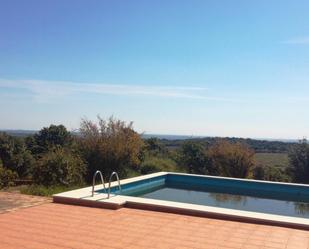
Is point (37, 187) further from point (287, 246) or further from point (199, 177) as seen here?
point (287, 246)

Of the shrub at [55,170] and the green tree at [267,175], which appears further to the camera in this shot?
the green tree at [267,175]

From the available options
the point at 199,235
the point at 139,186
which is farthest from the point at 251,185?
the point at 199,235

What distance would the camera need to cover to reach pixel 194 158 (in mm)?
17297

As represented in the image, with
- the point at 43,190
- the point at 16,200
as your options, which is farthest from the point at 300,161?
the point at 16,200

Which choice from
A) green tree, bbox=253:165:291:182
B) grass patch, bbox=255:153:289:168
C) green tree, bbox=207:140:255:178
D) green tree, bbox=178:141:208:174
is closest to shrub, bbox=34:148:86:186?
green tree, bbox=207:140:255:178

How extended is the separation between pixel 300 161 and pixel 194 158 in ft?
14.3

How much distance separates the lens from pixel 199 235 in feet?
19.5

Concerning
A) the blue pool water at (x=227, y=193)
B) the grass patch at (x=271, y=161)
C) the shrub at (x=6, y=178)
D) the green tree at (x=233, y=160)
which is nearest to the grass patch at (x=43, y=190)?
the shrub at (x=6, y=178)

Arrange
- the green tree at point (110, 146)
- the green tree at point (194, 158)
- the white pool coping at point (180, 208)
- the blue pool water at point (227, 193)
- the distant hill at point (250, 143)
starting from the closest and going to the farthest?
the white pool coping at point (180, 208) → the blue pool water at point (227, 193) → the green tree at point (110, 146) → the green tree at point (194, 158) → the distant hill at point (250, 143)

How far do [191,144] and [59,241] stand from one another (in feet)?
43.5

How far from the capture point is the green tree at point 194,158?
54.5 feet

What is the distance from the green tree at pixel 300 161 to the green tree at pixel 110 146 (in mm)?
6504

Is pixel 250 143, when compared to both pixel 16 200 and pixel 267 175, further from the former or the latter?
pixel 16 200

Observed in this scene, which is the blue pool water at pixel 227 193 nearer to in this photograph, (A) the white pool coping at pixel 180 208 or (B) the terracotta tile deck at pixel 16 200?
(A) the white pool coping at pixel 180 208
